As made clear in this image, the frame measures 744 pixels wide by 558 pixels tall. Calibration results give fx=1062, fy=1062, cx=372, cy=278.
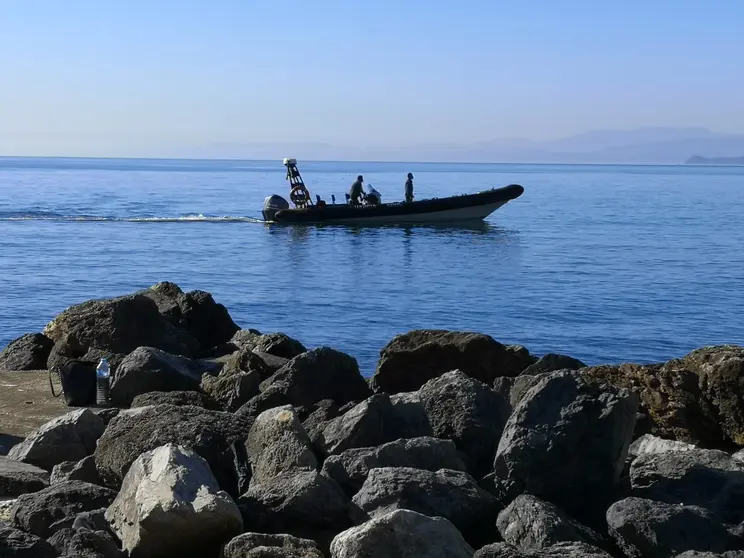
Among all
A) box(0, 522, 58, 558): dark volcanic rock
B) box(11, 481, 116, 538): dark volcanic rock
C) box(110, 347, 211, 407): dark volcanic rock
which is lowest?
box(110, 347, 211, 407): dark volcanic rock

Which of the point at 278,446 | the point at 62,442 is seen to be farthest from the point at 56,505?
the point at 62,442

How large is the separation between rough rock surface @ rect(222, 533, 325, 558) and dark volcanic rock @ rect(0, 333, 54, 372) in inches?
272

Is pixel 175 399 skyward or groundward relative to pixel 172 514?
groundward

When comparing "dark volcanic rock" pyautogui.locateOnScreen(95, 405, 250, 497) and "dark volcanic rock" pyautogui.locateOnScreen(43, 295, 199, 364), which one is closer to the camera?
"dark volcanic rock" pyautogui.locateOnScreen(95, 405, 250, 497)

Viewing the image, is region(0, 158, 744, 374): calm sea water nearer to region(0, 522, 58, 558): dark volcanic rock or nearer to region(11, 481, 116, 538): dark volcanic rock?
region(11, 481, 116, 538): dark volcanic rock

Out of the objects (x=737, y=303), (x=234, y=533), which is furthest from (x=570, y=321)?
(x=234, y=533)

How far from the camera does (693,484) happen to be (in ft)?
19.0

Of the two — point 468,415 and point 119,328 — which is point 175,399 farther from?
point 119,328

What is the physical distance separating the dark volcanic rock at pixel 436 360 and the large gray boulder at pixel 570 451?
378 centimetres

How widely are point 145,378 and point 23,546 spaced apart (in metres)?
4.33

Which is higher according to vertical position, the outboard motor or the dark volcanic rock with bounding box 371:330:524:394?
the dark volcanic rock with bounding box 371:330:524:394

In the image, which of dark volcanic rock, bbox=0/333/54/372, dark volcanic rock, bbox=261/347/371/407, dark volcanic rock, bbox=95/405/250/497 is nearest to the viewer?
dark volcanic rock, bbox=95/405/250/497

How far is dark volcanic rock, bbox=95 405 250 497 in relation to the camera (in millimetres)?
6242

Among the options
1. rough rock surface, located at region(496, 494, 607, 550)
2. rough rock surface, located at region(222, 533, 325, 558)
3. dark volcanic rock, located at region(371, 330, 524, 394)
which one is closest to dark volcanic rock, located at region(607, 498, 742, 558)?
rough rock surface, located at region(496, 494, 607, 550)
